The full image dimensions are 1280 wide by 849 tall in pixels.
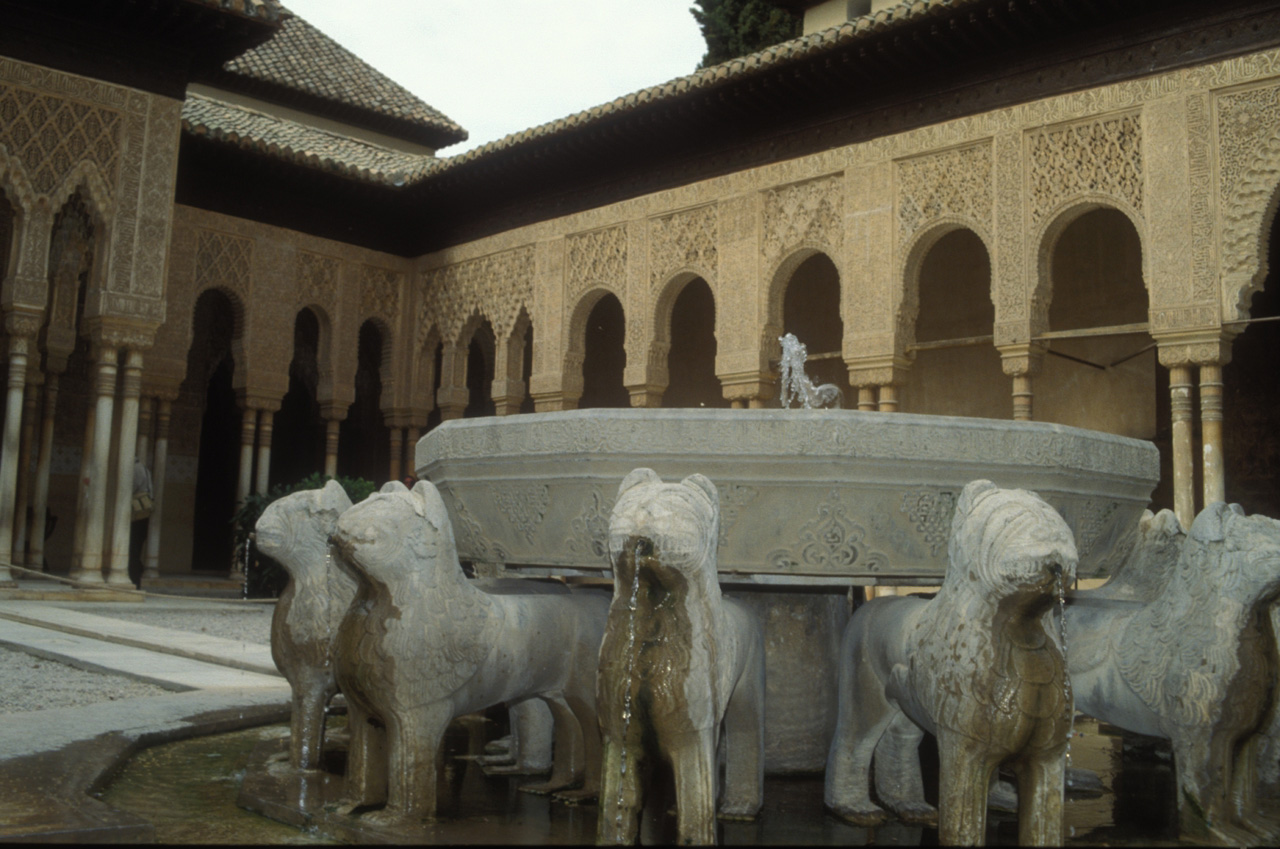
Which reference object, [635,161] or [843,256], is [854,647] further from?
[635,161]

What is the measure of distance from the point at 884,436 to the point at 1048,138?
9.45 meters

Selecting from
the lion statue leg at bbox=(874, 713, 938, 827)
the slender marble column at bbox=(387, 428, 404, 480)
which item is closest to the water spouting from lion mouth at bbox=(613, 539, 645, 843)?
the lion statue leg at bbox=(874, 713, 938, 827)

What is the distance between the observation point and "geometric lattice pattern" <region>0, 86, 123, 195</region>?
12.5 meters

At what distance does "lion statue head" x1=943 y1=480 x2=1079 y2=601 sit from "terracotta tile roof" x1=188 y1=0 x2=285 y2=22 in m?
12.5

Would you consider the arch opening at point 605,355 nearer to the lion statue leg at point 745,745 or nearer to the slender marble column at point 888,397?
the slender marble column at point 888,397

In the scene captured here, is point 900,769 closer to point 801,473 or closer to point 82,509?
point 801,473

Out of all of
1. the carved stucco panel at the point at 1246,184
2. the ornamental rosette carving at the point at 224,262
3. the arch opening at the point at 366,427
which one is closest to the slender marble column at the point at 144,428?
the ornamental rosette carving at the point at 224,262

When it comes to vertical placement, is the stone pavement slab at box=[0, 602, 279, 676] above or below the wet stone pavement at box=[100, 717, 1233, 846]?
above

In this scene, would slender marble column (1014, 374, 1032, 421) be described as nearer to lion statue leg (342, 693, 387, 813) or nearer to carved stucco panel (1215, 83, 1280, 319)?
carved stucco panel (1215, 83, 1280, 319)

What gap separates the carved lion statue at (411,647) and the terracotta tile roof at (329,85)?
19.3 m

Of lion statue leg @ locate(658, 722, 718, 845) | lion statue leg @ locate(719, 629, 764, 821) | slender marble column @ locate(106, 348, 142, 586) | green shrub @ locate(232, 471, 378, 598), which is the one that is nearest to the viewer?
lion statue leg @ locate(658, 722, 718, 845)

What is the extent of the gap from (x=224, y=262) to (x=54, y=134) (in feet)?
11.4

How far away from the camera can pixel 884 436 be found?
3260 mm

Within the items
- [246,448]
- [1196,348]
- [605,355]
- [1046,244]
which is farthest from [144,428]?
[1196,348]
